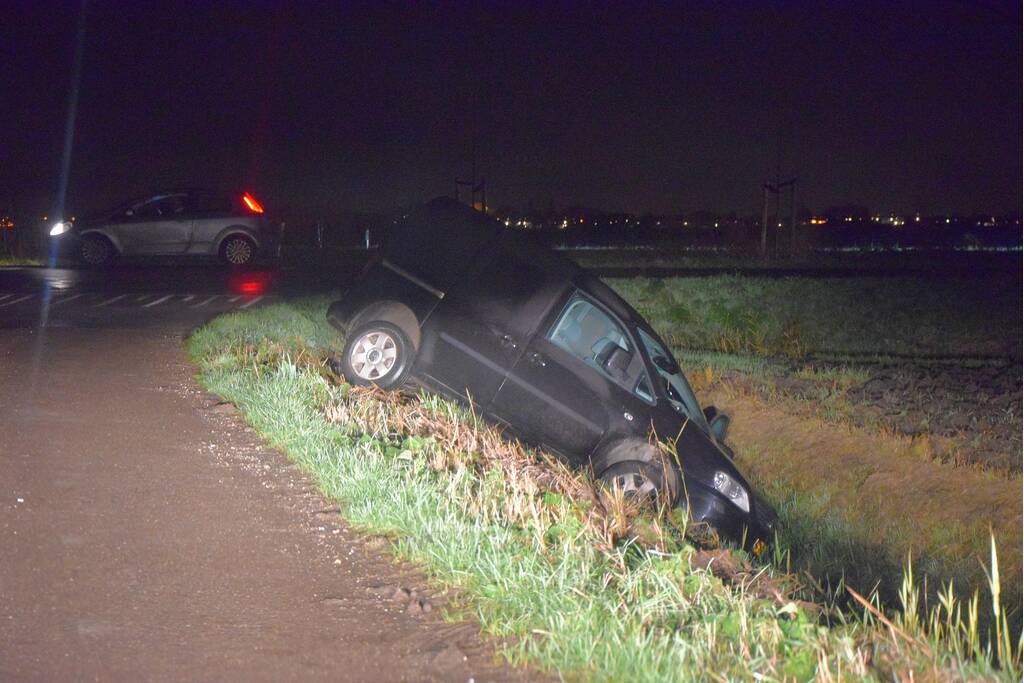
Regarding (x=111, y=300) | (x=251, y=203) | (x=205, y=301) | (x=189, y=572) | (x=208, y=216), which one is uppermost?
(x=251, y=203)

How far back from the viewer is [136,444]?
7836mm

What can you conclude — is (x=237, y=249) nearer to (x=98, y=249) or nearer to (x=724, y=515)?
(x=98, y=249)

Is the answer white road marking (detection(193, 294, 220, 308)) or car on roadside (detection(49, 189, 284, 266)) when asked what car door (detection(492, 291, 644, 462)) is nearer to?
white road marking (detection(193, 294, 220, 308))

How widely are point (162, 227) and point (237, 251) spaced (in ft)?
5.65

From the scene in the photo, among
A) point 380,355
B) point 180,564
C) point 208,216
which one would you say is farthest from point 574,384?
point 208,216

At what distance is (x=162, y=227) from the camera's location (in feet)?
83.7

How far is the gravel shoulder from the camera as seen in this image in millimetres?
4422

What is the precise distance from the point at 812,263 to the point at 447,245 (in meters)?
24.4

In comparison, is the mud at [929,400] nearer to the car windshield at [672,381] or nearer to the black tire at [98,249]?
the car windshield at [672,381]

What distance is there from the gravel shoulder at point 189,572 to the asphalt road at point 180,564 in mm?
10

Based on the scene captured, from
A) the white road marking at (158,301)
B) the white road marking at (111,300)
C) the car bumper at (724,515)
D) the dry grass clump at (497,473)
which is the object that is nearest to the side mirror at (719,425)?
the car bumper at (724,515)

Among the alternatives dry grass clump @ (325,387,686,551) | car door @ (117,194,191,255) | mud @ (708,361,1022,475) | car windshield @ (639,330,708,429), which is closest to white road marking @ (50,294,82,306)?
car door @ (117,194,191,255)

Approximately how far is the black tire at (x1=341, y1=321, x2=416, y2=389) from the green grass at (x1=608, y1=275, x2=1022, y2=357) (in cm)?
979

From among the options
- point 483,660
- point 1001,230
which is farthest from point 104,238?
point 1001,230
